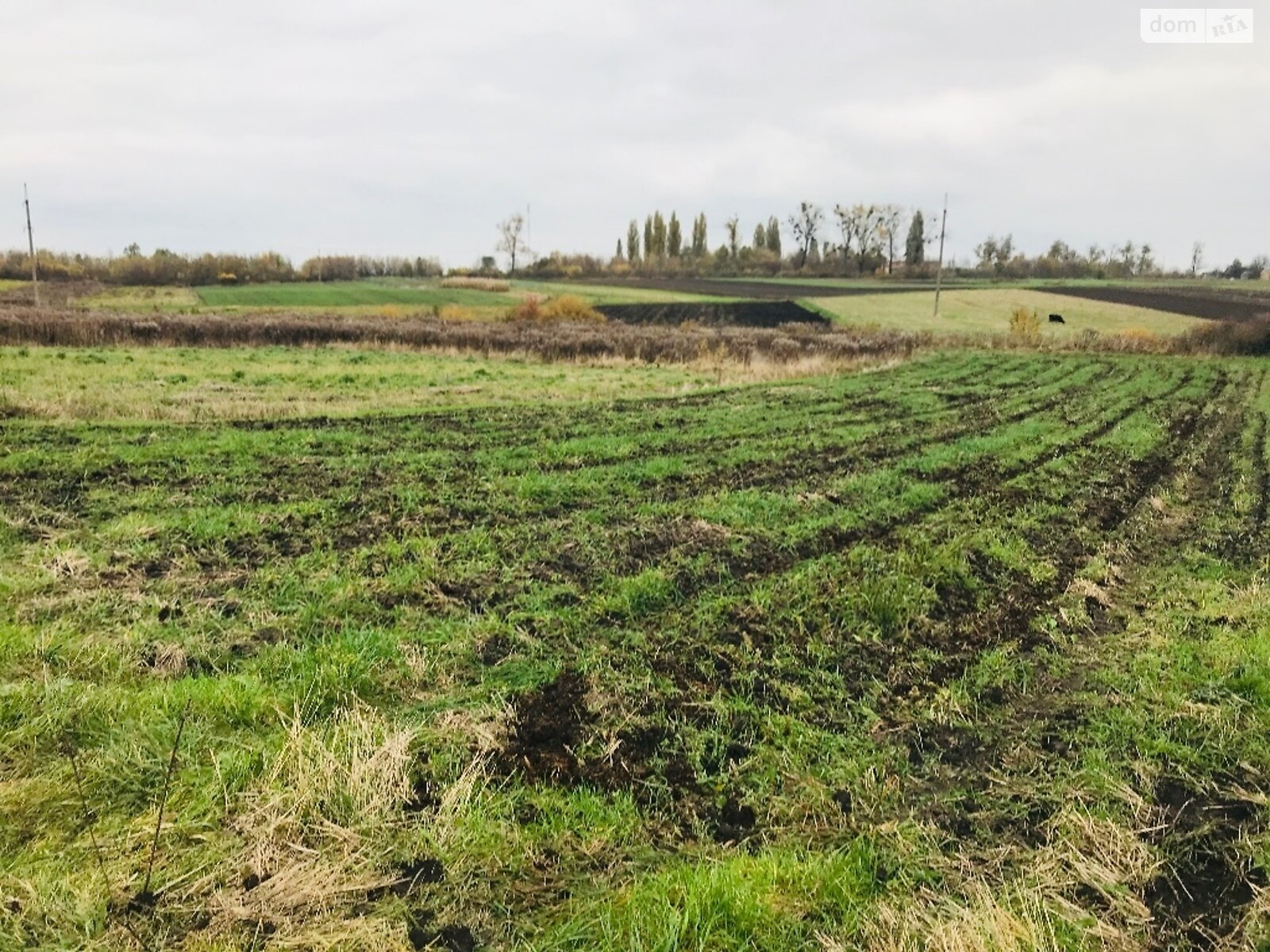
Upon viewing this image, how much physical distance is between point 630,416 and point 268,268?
91.3m

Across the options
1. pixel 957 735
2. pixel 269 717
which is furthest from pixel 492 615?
pixel 957 735

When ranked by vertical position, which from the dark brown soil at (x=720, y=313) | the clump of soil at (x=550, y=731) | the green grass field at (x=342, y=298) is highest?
the green grass field at (x=342, y=298)

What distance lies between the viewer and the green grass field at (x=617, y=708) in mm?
3547

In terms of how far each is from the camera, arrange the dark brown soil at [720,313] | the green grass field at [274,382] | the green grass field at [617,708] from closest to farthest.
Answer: the green grass field at [617,708], the green grass field at [274,382], the dark brown soil at [720,313]

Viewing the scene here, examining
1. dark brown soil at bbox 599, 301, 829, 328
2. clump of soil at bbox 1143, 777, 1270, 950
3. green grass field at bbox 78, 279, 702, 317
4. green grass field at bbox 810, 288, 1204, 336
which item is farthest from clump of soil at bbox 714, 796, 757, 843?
green grass field at bbox 78, 279, 702, 317

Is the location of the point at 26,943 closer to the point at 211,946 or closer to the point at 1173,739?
the point at 211,946

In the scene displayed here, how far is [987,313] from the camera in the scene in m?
66.6

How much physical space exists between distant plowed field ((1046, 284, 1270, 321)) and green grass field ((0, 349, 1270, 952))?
5831cm

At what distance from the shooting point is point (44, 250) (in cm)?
9288

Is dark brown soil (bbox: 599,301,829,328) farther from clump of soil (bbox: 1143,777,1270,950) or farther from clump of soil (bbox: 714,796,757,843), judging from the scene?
clump of soil (bbox: 714,796,757,843)

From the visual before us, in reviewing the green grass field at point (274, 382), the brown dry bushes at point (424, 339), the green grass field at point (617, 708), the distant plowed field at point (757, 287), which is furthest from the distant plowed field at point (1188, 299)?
the green grass field at point (617, 708)

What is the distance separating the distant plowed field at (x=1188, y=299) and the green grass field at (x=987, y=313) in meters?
2.03

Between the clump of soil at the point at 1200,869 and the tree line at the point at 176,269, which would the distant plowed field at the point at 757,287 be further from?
the clump of soil at the point at 1200,869

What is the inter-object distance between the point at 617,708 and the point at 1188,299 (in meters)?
82.7
